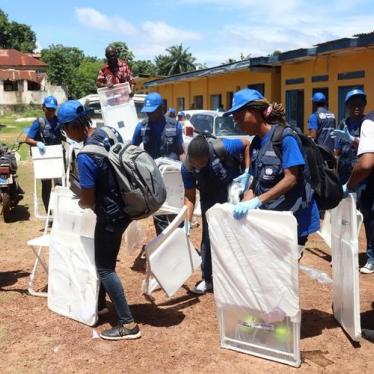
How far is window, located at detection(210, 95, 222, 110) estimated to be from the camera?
23366mm

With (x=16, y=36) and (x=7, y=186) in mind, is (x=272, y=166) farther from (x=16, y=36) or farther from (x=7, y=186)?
(x=16, y=36)

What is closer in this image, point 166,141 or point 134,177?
point 134,177

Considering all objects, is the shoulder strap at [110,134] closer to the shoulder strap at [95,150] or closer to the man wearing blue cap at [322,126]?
the shoulder strap at [95,150]

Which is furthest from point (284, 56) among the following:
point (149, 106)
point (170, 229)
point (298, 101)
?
point (170, 229)

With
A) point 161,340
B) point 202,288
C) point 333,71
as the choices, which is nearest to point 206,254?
point 202,288

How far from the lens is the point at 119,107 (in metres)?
7.72

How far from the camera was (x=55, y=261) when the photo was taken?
14.6 feet

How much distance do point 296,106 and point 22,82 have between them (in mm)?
52955

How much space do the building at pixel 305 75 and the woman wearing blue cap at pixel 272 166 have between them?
29.4 feet

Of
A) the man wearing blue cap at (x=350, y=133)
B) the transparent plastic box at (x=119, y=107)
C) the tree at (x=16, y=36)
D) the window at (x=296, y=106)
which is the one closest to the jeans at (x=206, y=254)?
the man wearing blue cap at (x=350, y=133)

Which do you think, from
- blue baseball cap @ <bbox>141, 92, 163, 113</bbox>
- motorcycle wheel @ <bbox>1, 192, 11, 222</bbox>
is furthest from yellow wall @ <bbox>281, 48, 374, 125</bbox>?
motorcycle wheel @ <bbox>1, 192, 11, 222</bbox>

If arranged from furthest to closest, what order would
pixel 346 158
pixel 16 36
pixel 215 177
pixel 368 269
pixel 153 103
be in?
pixel 16 36
pixel 346 158
pixel 153 103
pixel 368 269
pixel 215 177

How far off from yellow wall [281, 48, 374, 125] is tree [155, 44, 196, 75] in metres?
57.8

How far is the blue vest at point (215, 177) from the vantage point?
4.53 metres
